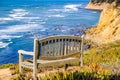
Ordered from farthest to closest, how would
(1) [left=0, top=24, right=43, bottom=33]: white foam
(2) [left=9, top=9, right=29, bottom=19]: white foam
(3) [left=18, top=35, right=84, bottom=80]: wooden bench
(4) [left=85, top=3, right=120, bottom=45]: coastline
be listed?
(2) [left=9, top=9, right=29, bottom=19]: white foam < (1) [left=0, top=24, right=43, bottom=33]: white foam < (4) [left=85, top=3, right=120, bottom=45]: coastline < (3) [left=18, top=35, right=84, bottom=80]: wooden bench

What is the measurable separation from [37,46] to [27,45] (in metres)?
36.7

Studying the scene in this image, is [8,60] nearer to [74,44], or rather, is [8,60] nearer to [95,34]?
[95,34]

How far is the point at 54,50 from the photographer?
9703 mm

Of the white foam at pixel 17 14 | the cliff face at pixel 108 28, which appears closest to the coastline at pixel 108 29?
the cliff face at pixel 108 28

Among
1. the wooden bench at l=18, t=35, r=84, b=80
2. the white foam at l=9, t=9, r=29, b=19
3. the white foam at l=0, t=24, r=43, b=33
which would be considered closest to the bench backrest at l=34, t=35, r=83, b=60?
the wooden bench at l=18, t=35, r=84, b=80

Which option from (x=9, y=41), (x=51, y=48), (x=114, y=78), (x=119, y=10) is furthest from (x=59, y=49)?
(x=9, y=41)

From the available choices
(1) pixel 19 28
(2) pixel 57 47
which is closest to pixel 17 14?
(1) pixel 19 28

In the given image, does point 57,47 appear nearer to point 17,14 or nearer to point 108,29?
point 108,29

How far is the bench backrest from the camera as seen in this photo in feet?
30.5

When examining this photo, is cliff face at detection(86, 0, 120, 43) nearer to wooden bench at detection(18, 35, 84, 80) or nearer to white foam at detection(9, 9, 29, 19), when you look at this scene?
wooden bench at detection(18, 35, 84, 80)

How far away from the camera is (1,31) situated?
58719mm

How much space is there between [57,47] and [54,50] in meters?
0.17

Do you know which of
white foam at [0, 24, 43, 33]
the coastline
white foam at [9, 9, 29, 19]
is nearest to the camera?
the coastline

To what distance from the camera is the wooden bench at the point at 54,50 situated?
30.5 ft
